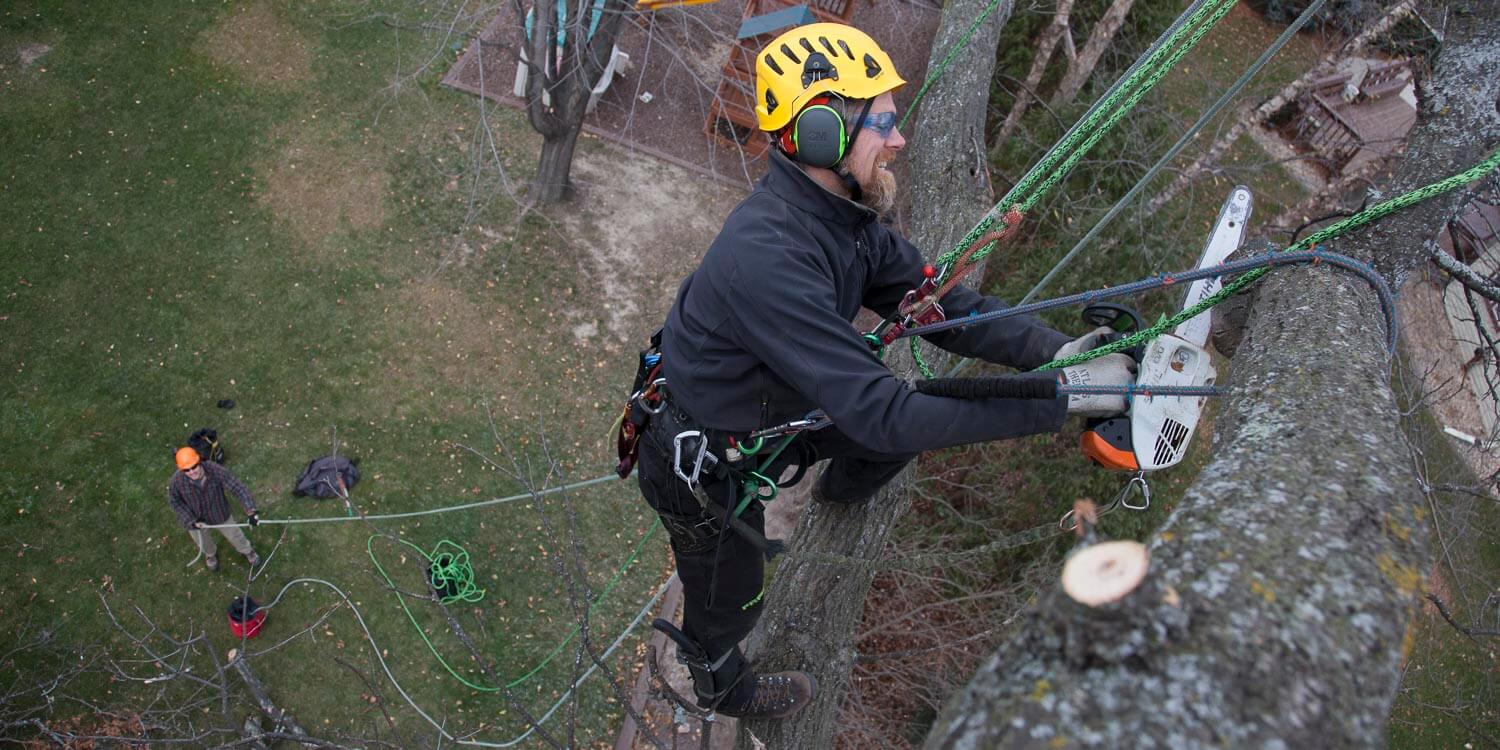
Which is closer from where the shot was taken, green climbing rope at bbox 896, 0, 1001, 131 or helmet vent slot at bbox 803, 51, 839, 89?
helmet vent slot at bbox 803, 51, 839, 89

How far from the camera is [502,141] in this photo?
364 inches

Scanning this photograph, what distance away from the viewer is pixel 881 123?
9.77 ft

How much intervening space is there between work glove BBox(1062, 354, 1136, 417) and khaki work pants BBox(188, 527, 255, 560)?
5.55m

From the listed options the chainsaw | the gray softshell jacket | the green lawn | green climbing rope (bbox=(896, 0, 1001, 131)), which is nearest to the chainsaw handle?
the gray softshell jacket

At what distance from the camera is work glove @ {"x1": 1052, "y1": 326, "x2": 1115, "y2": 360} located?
111 inches

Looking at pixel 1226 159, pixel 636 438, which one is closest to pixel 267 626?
pixel 636 438

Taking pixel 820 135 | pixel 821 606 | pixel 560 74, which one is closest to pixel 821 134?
pixel 820 135

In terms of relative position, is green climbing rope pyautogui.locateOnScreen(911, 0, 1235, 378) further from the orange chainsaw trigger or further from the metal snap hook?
the metal snap hook

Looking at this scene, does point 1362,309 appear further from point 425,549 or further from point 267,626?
point 267,626

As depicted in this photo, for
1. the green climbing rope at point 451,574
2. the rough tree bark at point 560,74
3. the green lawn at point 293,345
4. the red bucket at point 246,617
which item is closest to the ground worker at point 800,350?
the green lawn at point 293,345

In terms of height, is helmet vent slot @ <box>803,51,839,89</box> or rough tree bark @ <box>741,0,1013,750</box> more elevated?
helmet vent slot @ <box>803,51,839,89</box>

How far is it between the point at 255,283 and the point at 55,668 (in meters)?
3.16

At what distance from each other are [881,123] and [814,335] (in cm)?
87

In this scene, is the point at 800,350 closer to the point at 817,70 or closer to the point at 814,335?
the point at 814,335
